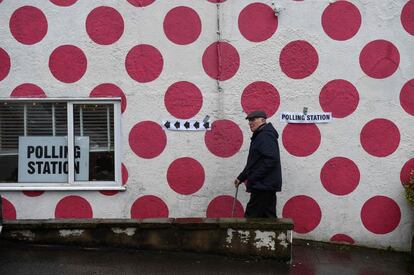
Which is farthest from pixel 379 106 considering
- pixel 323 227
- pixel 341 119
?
pixel 323 227

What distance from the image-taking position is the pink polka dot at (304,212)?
Answer: 7012 millimetres

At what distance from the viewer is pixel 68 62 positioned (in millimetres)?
6980

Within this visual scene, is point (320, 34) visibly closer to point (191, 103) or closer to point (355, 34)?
point (355, 34)

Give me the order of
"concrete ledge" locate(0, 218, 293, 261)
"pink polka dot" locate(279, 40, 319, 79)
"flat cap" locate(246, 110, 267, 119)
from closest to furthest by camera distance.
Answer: "concrete ledge" locate(0, 218, 293, 261) < "flat cap" locate(246, 110, 267, 119) < "pink polka dot" locate(279, 40, 319, 79)

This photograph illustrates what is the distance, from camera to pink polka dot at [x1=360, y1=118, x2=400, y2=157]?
272 inches

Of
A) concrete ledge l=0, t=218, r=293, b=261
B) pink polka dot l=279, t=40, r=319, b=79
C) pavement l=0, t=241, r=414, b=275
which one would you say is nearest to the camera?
pavement l=0, t=241, r=414, b=275

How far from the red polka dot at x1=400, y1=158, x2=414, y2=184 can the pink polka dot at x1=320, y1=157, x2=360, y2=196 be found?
0.58 metres

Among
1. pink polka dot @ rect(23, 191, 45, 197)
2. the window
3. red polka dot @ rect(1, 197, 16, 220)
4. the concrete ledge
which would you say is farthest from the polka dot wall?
red polka dot @ rect(1, 197, 16, 220)

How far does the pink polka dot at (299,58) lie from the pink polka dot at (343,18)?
412mm

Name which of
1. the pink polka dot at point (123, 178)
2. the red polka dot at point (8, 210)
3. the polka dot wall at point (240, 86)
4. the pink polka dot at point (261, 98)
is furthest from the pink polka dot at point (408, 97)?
the red polka dot at point (8, 210)

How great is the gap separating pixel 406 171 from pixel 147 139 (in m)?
3.48

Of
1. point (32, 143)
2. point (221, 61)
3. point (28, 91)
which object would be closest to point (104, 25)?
point (28, 91)

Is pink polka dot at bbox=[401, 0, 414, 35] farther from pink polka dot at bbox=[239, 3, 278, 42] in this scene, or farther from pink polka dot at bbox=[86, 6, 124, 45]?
pink polka dot at bbox=[86, 6, 124, 45]

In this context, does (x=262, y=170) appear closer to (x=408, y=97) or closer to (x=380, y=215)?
(x=380, y=215)
